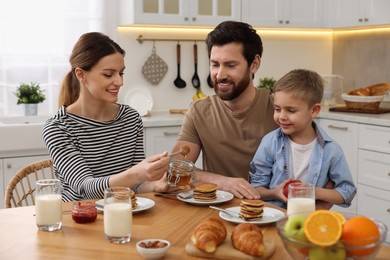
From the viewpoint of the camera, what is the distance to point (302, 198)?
179 cm

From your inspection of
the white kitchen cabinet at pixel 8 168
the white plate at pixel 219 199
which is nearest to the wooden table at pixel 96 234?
the white plate at pixel 219 199

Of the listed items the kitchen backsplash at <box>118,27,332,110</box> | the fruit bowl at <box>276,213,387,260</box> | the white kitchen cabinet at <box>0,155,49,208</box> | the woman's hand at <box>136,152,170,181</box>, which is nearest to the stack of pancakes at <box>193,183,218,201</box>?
the woman's hand at <box>136,152,170,181</box>

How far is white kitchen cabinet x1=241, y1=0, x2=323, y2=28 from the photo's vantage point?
15.5 ft

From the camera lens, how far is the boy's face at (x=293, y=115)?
241 centimetres

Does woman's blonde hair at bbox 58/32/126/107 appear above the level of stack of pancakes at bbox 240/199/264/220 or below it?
above

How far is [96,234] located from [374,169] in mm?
2776

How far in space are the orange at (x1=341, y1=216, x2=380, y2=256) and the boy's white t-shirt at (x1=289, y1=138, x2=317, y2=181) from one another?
105 centimetres

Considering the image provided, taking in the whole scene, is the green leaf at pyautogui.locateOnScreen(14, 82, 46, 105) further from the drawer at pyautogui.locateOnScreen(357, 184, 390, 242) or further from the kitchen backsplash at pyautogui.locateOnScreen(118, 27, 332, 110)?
the drawer at pyautogui.locateOnScreen(357, 184, 390, 242)

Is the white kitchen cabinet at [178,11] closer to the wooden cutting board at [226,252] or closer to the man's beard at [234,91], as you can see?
the man's beard at [234,91]

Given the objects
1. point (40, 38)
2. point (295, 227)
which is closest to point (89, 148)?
point (295, 227)

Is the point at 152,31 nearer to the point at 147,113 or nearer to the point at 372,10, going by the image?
the point at 147,113

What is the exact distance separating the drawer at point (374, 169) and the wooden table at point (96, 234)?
2.18 metres

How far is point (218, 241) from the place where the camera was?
62.6 inches

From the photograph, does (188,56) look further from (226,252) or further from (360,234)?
(360,234)
